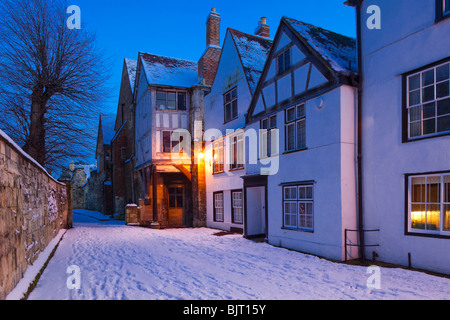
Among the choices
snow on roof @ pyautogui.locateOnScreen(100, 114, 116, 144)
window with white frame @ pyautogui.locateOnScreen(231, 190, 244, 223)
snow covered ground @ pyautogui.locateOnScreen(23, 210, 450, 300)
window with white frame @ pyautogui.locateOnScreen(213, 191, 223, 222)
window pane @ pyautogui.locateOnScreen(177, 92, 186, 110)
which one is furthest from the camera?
snow on roof @ pyautogui.locateOnScreen(100, 114, 116, 144)

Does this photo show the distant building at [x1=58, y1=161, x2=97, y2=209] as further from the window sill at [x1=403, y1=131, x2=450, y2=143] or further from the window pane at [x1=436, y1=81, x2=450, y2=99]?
the window pane at [x1=436, y1=81, x2=450, y2=99]

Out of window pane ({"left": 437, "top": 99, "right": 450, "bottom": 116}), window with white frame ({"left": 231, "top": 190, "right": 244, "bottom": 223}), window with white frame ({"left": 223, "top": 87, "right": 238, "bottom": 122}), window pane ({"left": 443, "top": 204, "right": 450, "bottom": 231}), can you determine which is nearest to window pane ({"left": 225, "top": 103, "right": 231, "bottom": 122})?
window with white frame ({"left": 223, "top": 87, "right": 238, "bottom": 122})

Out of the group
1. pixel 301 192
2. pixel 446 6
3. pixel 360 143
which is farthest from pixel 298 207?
pixel 446 6

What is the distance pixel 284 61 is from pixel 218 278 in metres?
8.35

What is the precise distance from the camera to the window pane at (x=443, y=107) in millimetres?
7266

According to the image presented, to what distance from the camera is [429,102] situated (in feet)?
24.9

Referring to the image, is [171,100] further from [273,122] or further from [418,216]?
[418,216]

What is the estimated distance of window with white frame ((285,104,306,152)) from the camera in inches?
425

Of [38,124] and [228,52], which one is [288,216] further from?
[38,124]

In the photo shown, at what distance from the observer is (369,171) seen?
8.89 meters

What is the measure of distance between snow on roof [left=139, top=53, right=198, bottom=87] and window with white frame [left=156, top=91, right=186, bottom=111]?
0.59 m
